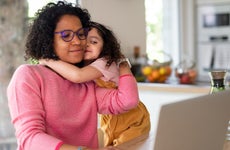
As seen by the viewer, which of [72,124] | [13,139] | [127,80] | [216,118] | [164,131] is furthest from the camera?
[13,139]

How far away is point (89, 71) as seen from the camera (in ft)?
4.53

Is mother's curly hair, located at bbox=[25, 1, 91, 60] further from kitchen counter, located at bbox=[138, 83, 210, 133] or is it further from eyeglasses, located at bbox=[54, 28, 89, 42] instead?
kitchen counter, located at bbox=[138, 83, 210, 133]

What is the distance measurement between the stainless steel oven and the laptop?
3.13 m

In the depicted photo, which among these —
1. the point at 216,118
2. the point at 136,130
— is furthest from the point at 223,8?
the point at 216,118

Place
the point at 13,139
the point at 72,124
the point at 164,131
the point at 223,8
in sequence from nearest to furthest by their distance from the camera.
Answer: the point at 164,131 → the point at 72,124 → the point at 13,139 → the point at 223,8

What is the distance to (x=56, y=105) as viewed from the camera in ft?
4.19

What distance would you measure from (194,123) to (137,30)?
275cm

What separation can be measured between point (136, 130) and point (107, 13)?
1849 mm

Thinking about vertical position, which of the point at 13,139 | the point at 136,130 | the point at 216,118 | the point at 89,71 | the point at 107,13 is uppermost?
the point at 107,13

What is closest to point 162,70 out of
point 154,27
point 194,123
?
point 154,27

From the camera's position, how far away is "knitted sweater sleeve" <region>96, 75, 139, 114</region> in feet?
4.61

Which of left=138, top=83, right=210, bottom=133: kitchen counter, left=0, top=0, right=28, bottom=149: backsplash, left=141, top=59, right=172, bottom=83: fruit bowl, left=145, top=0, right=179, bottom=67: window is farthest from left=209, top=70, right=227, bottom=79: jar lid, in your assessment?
left=145, top=0, right=179, bottom=67: window

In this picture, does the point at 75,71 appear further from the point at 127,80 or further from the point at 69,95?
the point at 127,80

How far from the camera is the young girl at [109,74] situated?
1432mm
